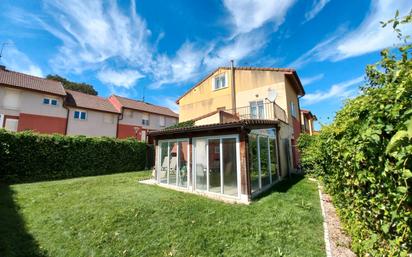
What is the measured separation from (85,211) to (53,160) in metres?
9.64

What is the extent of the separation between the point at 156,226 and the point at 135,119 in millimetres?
27970

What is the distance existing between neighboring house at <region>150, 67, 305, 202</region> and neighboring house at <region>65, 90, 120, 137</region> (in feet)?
58.1

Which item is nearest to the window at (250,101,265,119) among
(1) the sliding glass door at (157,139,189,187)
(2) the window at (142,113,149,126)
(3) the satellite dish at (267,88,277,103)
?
(3) the satellite dish at (267,88,277,103)

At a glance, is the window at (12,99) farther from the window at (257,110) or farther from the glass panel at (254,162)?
the glass panel at (254,162)

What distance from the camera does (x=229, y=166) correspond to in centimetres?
907

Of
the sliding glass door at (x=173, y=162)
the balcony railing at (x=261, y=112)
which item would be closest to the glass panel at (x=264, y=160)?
the balcony railing at (x=261, y=112)

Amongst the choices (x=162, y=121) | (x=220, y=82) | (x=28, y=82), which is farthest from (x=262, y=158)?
(x=28, y=82)

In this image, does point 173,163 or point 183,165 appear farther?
point 173,163

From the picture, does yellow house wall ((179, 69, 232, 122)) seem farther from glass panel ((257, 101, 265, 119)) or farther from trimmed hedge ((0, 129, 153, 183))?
trimmed hedge ((0, 129, 153, 183))

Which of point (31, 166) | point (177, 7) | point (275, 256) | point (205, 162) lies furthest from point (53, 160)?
point (275, 256)

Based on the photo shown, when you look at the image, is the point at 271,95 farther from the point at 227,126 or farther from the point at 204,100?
the point at 227,126

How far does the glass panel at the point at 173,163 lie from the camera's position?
452 inches

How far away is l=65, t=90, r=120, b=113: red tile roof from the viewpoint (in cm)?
2509

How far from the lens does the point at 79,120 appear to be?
2506 cm
